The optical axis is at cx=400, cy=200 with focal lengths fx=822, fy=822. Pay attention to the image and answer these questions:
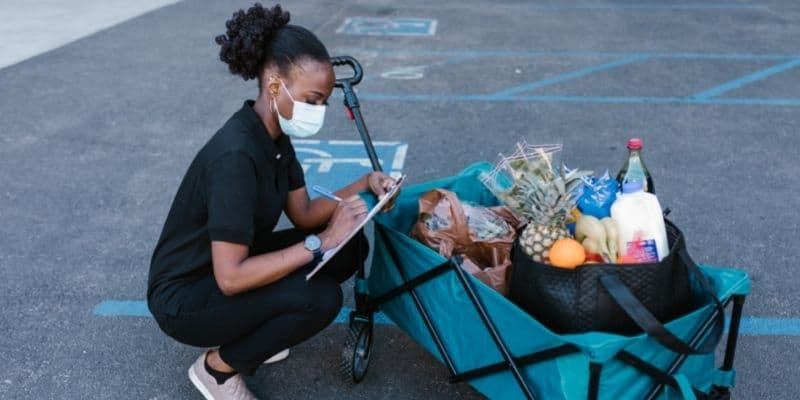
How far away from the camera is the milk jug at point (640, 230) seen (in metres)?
2.59

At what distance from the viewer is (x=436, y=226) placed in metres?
3.08

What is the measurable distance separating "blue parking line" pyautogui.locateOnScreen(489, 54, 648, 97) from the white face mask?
14.1ft

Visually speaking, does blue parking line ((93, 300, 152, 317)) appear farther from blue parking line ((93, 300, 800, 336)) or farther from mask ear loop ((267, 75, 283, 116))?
mask ear loop ((267, 75, 283, 116))

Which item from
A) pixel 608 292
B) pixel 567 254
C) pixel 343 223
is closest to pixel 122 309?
pixel 343 223

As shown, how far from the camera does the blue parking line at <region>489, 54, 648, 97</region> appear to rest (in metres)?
7.04

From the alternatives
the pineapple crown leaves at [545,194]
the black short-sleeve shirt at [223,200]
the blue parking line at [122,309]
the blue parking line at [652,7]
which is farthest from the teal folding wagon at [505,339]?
the blue parking line at [652,7]

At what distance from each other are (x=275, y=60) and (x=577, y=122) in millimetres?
3937

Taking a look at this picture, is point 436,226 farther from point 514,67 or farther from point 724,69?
point 724,69

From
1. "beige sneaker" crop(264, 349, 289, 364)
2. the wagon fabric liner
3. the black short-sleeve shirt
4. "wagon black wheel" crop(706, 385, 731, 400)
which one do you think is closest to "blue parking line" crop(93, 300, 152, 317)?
"beige sneaker" crop(264, 349, 289, 364)

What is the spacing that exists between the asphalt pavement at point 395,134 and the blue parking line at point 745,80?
0.04 meters

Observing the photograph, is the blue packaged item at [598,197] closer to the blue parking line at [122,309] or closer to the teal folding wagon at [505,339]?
the teal folding wagon at [505,339]

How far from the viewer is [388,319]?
3.68 metres

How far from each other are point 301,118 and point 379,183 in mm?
466

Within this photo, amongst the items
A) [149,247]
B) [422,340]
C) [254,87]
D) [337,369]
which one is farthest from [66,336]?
[254,87]
